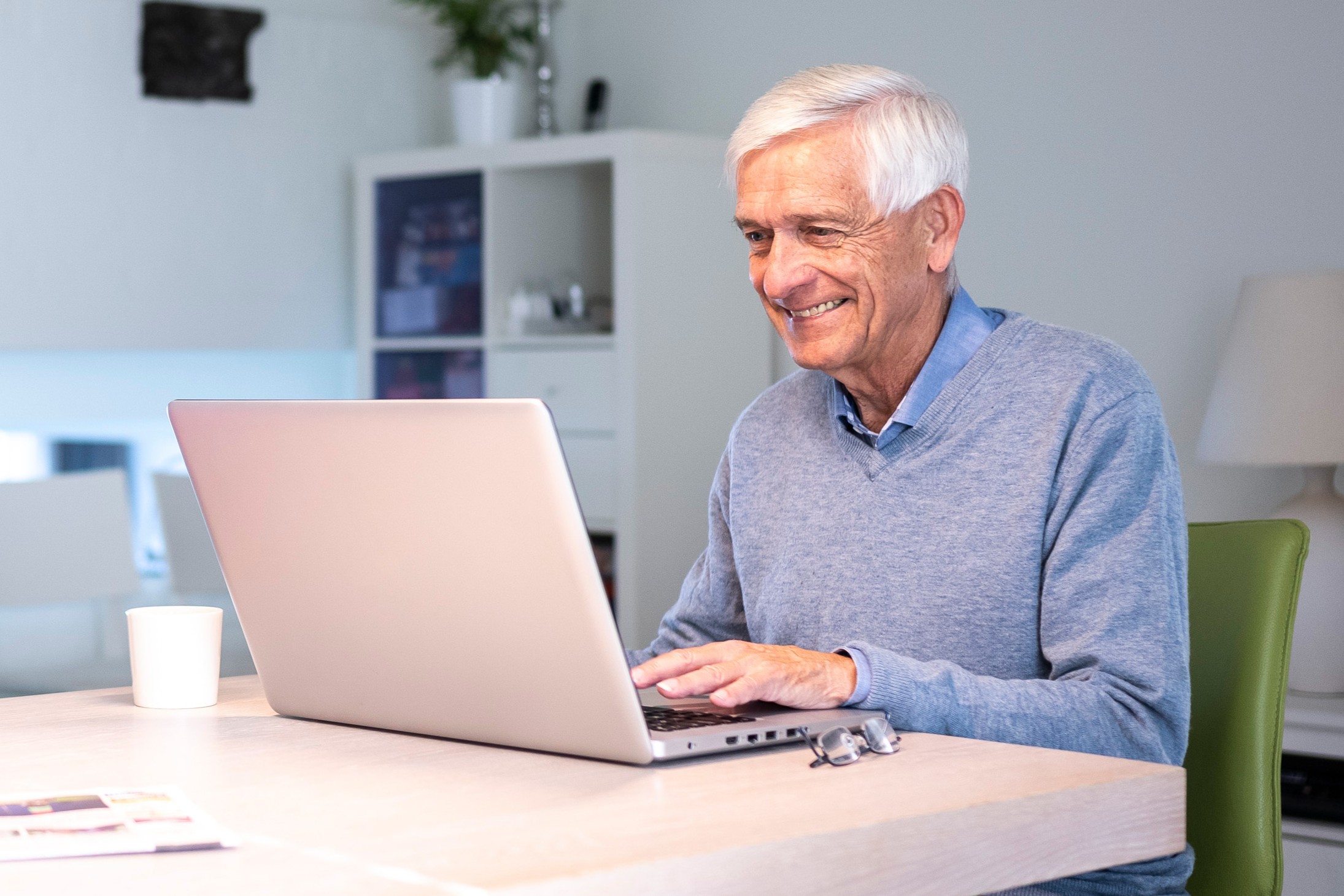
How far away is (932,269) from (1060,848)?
2.67ft

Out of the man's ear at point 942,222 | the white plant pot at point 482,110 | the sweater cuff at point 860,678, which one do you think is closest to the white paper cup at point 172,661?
the sweater cuff at point 860,678

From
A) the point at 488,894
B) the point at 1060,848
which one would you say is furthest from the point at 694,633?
the point at 488,894

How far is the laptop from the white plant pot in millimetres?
2969

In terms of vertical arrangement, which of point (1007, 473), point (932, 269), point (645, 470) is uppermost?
point (932, 269)

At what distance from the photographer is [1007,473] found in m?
1.48

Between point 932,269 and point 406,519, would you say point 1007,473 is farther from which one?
point 406,519

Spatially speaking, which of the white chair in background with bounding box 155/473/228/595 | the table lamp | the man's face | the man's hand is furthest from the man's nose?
the white chair in background with bounding box 155/473/228/595

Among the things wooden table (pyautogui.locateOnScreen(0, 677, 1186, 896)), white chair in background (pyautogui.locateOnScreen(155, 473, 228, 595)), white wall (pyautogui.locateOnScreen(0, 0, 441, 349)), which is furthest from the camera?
white wall (pyautogui.locateOnScreen(0, 0, 441, 349))

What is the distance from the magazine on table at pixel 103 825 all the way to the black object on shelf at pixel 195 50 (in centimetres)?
334

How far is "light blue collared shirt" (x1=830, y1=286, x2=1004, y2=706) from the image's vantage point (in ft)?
5.19

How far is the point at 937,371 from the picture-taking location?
1.61 metres

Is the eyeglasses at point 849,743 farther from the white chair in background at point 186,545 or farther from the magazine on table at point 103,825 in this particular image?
the white chair in background at point 186,545

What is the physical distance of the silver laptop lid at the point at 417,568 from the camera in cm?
103

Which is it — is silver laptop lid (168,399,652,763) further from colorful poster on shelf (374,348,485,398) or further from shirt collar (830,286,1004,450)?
colorful poster on shelf (374,348,485,398)
